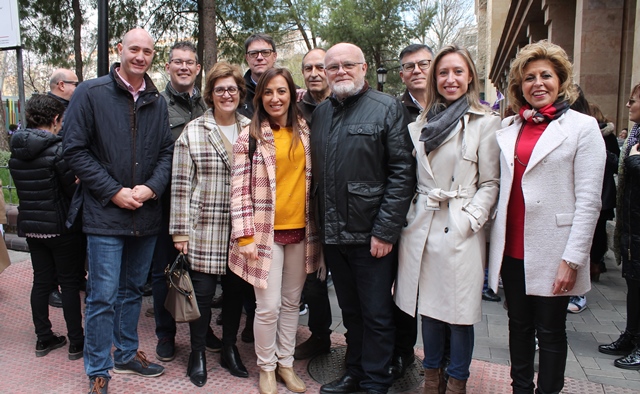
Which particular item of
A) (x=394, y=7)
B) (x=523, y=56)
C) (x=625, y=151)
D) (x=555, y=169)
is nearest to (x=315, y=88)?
(x=523, y=56)

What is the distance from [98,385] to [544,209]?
3.01 m

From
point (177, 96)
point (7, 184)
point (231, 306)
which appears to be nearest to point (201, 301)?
point (231, 306)

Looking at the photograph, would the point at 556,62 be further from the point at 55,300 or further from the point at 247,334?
the point at 55,300

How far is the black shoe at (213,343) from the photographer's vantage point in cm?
416

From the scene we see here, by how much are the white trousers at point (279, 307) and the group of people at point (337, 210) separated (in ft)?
0.04

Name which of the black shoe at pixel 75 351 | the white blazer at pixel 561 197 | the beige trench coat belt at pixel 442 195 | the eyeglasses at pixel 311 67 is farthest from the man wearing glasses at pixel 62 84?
the white blazer at pixel 561 197

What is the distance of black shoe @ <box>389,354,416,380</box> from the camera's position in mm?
3639

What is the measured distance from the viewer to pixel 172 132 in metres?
4.14

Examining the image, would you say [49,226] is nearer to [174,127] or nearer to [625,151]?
[174,127]

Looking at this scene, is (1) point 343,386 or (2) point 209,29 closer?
(1) point 343,386

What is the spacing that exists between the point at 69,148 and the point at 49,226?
0.88m

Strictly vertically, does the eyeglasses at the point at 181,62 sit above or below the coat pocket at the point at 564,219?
above

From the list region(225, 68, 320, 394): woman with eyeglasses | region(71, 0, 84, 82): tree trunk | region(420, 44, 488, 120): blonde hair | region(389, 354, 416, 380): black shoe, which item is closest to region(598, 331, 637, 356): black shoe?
region(389, 354, 416, 380): black shoe

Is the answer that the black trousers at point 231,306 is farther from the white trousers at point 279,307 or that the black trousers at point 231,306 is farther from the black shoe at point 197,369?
the white trousers at point 279,307
